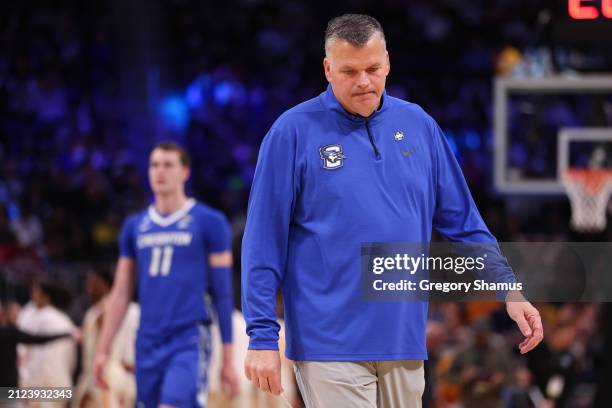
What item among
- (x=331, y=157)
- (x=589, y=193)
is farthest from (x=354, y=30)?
(x=589, y=193)

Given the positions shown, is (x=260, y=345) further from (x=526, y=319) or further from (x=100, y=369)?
(x=100, y=369)

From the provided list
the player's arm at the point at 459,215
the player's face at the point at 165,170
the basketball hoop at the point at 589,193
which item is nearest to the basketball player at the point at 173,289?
the player's face at the point at 165,170

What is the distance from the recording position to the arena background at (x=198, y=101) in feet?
52.0

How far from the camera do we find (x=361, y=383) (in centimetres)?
445

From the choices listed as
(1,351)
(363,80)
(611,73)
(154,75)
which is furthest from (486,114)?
(363,80)

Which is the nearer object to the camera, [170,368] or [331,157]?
[331,157]

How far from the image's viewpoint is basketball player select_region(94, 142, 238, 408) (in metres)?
7.57

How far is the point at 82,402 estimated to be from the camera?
1027cm

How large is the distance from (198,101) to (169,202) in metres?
12.5

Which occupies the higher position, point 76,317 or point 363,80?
point 363,80

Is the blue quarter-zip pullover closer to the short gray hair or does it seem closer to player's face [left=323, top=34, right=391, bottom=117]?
player's face [left=323, top=34, right=391, bottom=117]

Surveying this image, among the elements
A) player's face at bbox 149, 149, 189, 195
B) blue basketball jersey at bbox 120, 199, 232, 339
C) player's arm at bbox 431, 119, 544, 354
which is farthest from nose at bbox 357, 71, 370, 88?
player's face at bbox 149, 149, 189, 195

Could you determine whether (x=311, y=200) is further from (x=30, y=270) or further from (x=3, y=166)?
(x=3, y=166)

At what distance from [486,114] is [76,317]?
29.2 ft
